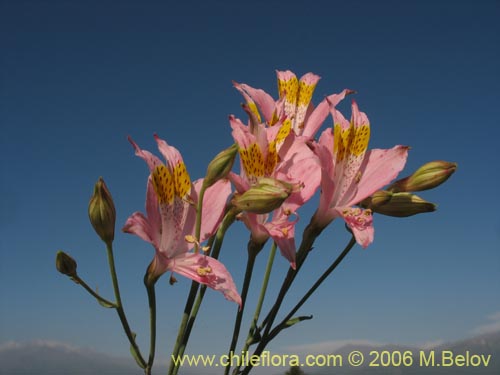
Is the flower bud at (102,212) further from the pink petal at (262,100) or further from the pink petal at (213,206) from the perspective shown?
the pink petal at (262,100)

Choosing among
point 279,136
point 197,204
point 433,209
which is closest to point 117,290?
point 197,204

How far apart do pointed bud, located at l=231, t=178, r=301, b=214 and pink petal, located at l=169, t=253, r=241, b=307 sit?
16 centimetres

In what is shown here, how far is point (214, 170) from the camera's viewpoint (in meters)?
1.22

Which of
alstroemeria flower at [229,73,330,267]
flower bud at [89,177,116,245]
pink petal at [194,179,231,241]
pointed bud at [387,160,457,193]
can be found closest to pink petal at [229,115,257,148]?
alstroemeria flower at [229,73,330,267]

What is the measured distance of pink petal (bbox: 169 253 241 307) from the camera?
1.20 meters

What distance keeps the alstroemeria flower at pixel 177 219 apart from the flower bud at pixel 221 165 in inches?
3.9

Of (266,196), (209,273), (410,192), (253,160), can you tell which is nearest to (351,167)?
(410,192)

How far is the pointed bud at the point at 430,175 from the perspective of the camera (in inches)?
55.4

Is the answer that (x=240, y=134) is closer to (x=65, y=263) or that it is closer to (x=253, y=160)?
(x=253, y=160)

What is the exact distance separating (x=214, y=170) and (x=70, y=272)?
0.42m

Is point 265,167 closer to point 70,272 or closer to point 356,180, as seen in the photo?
point 356,180

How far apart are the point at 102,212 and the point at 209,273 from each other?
0.29m

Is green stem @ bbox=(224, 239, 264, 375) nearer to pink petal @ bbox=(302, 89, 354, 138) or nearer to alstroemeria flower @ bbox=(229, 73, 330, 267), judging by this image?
alstroemeria flower @ bbox=(229, 73, 330, 267)

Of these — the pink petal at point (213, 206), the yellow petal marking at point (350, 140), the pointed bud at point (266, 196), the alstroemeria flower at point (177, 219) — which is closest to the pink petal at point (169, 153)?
the alstroemeria flower at point (177, 219)
